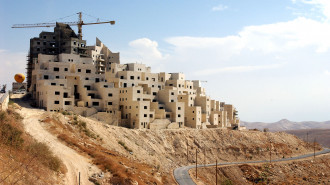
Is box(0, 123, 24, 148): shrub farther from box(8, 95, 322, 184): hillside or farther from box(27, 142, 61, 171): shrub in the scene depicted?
box(8, 95, 322, 184): hillside

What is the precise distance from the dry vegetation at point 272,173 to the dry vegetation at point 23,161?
89.2ft

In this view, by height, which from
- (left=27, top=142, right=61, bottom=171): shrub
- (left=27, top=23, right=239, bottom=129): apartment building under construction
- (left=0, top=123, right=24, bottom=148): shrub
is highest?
(left=27, top=23, right=239, bottom=129): apartment building under construction

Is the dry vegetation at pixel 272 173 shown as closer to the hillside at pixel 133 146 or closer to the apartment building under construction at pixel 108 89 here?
the hillside at pixel 133 146

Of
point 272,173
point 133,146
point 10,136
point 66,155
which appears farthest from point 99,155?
point 272,173

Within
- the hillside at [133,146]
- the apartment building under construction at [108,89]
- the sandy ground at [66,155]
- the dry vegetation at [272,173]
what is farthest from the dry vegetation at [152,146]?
the dry vegetation at [272,173]

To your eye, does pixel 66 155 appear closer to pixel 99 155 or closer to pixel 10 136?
pixel 99 155

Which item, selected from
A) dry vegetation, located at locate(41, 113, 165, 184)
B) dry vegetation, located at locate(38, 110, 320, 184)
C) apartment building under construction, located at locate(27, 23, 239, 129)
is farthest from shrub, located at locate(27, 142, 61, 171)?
→ apartment building under construction, located at locate(27, 23, 239, 129)

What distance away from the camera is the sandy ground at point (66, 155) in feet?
112

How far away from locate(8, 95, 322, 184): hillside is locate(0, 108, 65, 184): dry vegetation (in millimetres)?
2084

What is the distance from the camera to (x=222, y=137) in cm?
7744

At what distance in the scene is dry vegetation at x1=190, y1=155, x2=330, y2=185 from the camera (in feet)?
203

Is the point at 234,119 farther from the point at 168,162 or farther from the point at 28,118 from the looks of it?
the point at 28,118

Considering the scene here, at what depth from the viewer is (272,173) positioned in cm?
6694

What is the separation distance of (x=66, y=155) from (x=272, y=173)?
42308 millimetres
